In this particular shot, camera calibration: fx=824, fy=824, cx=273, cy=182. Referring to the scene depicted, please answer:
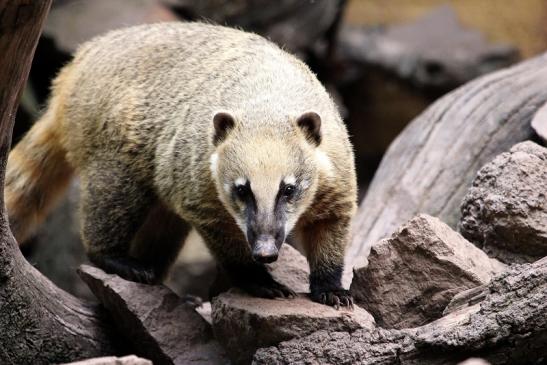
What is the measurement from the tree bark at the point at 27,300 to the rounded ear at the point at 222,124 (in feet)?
4.31

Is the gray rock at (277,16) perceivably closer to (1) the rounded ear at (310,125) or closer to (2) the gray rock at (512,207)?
(2) the gray rock at (512,207)

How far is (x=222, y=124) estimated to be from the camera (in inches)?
208

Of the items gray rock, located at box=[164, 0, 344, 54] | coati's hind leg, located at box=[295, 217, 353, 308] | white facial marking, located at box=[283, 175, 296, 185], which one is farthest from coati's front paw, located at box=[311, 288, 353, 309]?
gray rock, located at box=[164, 0, 344, 54]

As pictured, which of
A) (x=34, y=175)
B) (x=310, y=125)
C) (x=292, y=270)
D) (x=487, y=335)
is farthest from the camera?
(x=34, y=175)

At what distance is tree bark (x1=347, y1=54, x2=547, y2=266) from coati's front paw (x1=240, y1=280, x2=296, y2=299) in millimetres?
1245

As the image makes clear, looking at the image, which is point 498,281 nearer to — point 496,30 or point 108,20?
point 108,20

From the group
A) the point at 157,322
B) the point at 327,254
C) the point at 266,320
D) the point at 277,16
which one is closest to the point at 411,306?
the point at 327,254

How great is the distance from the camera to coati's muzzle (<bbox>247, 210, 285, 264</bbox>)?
458cm

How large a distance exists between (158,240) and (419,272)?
2.38m

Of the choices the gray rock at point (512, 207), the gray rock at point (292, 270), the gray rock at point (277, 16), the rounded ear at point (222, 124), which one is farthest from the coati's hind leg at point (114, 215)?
the gray rock at point (277, 16)

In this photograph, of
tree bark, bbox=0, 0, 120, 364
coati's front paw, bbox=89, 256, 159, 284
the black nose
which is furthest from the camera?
coati's front paw, bbox=89, 256, 159, 284

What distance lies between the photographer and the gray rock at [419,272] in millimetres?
5262

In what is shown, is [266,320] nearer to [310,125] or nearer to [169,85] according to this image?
[310,125]

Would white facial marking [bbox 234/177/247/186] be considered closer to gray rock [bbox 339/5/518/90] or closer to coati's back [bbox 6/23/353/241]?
coati's back [bbox 6/23/353/241]
